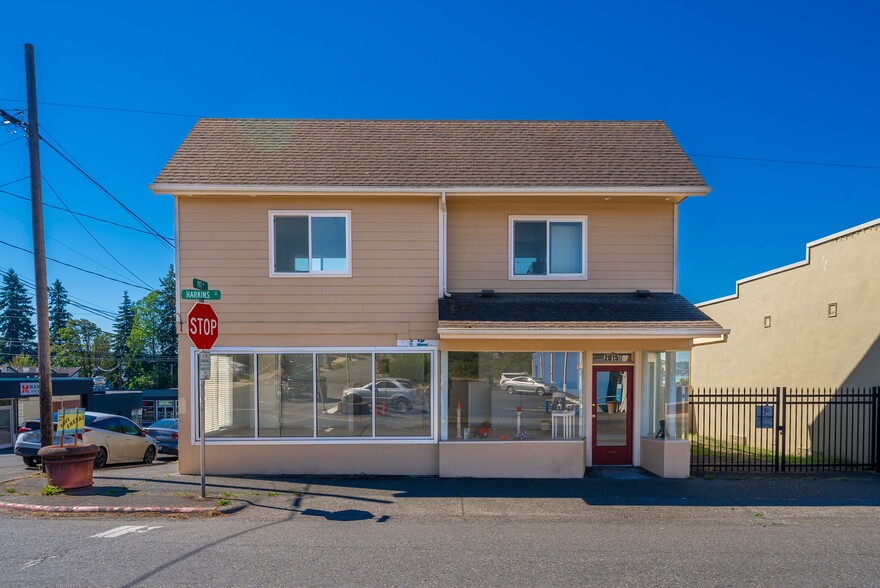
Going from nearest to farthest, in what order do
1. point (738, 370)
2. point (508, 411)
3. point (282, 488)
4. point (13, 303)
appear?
1. point (282, 488)
2. point (508, 411)
3. point (738, 370)
4. point (13, 303)

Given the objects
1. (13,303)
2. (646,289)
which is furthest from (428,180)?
(13,303)

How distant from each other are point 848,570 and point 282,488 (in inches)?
315

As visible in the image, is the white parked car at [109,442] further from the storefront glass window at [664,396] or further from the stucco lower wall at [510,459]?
the storefront glass window at [664,396]

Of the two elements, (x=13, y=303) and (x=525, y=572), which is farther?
(x=13, y=303)

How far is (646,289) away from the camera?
38.7ft

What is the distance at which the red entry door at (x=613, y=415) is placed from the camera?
11.7 metres

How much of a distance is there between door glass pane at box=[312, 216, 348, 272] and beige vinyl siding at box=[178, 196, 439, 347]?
21 centimetres

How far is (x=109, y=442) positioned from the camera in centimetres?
1590

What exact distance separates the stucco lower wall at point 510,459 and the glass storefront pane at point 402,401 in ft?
2.34

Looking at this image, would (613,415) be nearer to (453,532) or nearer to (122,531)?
(453,532)

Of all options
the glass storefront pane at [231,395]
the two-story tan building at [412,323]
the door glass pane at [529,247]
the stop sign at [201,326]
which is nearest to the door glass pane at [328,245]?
the two-story tan building at [412,323]

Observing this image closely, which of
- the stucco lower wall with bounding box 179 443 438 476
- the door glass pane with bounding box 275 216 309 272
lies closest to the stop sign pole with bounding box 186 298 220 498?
the stucco lower wall with bounding box 179 443 438 476

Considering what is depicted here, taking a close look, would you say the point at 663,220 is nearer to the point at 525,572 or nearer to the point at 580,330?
the point at 580,330

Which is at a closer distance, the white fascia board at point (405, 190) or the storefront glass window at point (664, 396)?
the white fascia board at point (405, 190)
